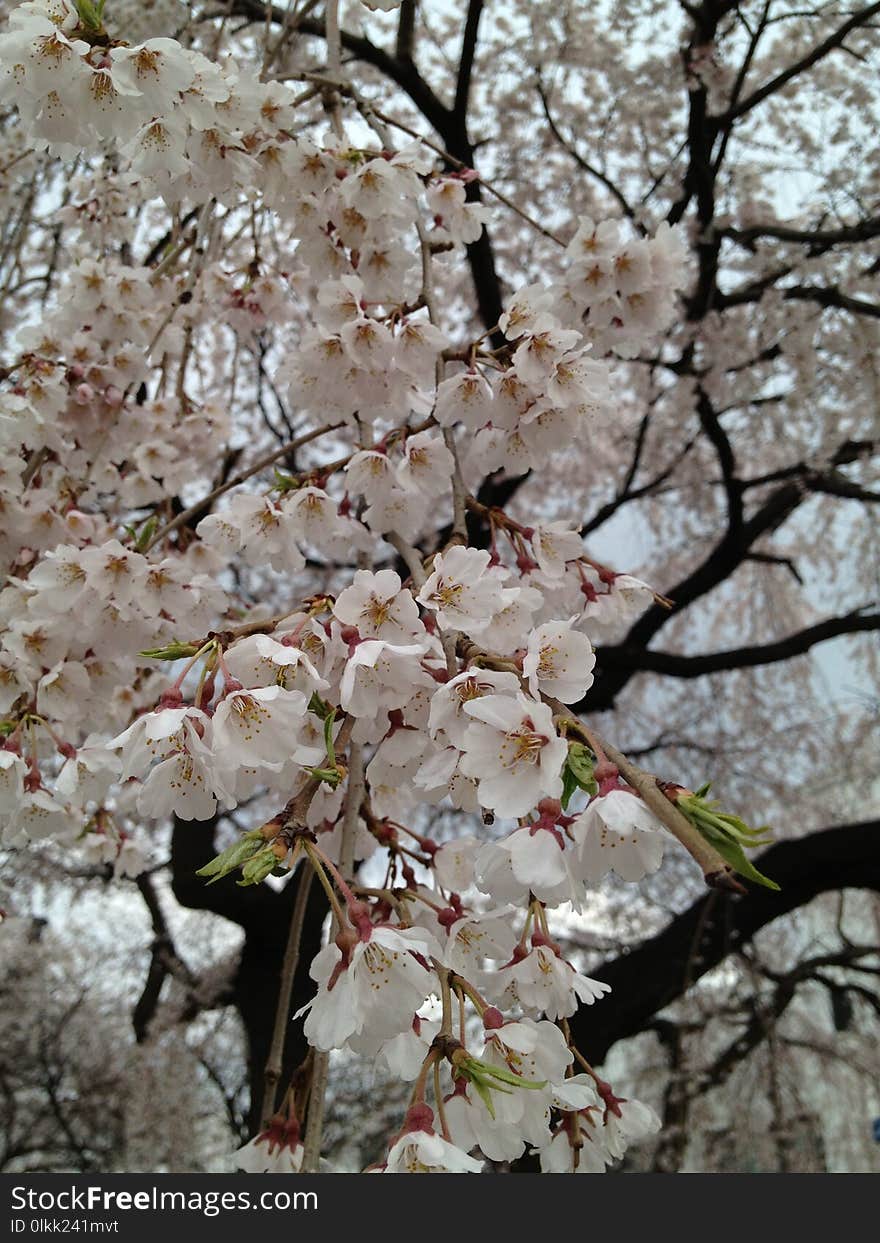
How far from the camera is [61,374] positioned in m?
1.69

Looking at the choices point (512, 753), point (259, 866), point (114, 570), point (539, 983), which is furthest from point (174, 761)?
point (114, 570)

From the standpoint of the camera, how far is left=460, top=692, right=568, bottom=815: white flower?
28.4 inches

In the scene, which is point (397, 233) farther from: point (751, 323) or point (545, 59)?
point (545, 59)

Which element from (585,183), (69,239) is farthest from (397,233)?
(585,183)

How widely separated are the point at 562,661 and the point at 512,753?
0.13 metres

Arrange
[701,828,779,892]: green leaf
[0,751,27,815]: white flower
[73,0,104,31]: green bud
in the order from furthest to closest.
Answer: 1. [0,751,27,815]: white flower
2. [73,0,104,31]: green bud
3. [701,828,779,892]: green leaf

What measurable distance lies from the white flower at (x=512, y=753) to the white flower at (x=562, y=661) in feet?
0.27

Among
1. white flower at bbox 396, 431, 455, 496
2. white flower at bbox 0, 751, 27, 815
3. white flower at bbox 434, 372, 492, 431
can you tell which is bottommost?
white flower at bbox 0, 751, 27, 815

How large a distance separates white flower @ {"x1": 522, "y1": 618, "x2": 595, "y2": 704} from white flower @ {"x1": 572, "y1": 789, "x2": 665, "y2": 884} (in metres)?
0.14

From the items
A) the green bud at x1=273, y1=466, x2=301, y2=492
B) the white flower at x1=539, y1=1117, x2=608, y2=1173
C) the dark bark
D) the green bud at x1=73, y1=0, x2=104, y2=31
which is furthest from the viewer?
the dark bark

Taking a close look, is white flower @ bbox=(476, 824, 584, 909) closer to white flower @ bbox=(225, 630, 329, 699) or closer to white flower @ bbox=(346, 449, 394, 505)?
white flower @ bbox=(225, 630, 329, 699)

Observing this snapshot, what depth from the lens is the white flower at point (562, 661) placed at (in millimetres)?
839

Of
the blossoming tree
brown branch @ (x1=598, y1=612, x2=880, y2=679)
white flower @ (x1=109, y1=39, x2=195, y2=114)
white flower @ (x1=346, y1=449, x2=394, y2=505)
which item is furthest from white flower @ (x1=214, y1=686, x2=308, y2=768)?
brown branch @ (x1=598, y1=612, x2=880, y2=679)

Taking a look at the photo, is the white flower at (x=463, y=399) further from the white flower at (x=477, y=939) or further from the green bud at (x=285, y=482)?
the white flower at (x=477, y=939)
